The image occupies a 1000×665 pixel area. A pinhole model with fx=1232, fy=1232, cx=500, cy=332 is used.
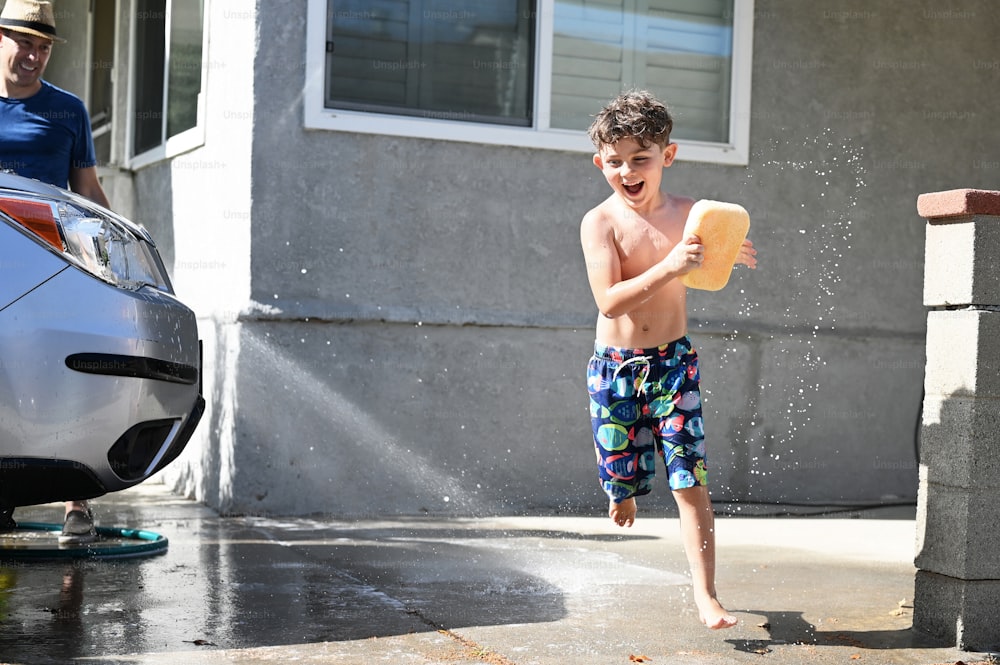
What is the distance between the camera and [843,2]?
7613mm

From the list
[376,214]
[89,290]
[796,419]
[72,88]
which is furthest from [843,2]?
[72,88]

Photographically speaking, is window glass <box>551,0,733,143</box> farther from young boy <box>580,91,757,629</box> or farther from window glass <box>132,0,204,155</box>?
young boy <box>580,91,757,629</box>

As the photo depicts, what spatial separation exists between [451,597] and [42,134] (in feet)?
8.42

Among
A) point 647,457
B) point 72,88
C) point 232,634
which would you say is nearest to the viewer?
point 232,634

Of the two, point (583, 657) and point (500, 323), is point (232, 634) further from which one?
point (500, 323)

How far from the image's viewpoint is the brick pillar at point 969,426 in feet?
12.0

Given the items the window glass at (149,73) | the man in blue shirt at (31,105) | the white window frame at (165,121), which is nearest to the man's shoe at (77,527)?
the man in blue shirt at (31,105)

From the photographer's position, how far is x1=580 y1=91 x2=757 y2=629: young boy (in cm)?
385

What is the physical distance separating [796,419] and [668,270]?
3.92 m

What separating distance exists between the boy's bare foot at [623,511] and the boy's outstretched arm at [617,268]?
2.09 ft

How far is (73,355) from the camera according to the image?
3.33m

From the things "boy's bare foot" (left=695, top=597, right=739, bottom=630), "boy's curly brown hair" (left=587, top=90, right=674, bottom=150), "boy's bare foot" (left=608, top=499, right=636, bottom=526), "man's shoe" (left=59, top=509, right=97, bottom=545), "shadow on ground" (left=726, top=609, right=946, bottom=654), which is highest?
"boy's curly brown hair" (left=587, top=90, right=674, bottom=150)

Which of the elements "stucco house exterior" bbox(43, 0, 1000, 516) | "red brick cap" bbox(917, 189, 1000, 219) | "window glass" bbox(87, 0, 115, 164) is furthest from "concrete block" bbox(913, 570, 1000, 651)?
"window glass" bbox(87, 0, 115, 164)

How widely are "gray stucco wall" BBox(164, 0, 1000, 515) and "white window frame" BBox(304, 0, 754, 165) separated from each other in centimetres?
7
